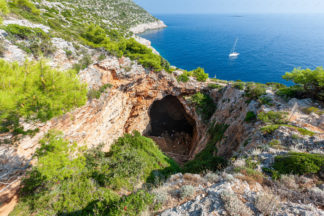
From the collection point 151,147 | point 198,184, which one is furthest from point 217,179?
point 151,147

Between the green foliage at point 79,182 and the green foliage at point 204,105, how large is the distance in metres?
9.99

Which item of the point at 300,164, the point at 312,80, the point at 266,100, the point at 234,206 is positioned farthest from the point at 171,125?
the point at 234,206

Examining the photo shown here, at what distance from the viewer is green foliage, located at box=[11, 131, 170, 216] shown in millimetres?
6662

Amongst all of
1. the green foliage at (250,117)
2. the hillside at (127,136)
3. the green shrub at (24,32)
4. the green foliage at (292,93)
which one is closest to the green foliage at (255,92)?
the hillside at (127,136)

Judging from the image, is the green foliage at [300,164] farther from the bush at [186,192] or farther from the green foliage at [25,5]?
the green foliage at [25,5]

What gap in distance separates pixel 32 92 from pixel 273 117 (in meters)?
15.8

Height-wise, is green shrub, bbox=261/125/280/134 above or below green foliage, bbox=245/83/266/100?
below

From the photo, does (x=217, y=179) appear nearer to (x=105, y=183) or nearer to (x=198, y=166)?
(x=198, y=166)

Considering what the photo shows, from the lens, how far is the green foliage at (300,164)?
19.7 feet

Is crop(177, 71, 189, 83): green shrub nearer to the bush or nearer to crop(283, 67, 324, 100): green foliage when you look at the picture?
crop(283, 67, 324, 100): green foliage

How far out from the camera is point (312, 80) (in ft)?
39.2

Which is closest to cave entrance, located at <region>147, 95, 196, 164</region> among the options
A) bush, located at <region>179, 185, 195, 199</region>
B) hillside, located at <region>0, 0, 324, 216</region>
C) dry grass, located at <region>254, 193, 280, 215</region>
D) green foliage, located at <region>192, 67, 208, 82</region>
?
hillside, located at <region>0, 0, 324, 216</region>

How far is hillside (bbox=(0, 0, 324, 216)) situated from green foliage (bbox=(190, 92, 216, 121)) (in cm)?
19

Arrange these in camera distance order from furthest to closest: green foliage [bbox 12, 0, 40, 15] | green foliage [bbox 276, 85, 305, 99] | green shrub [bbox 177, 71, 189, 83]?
green shrub [bbox 177, 71, 189, 83] < green foliage [bbox 12, 0, 40, 15] < green foliage [bbox 276, 85, 305, 99]
